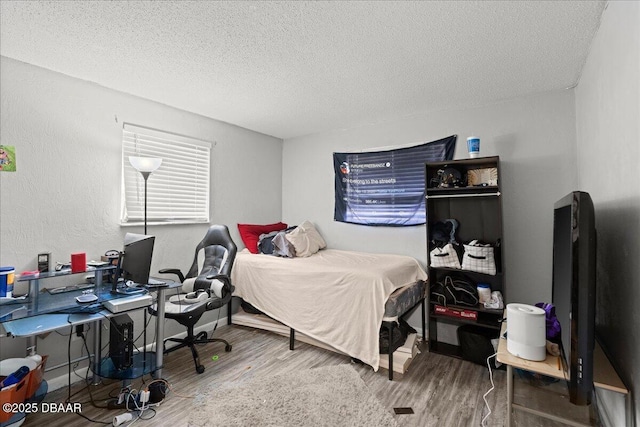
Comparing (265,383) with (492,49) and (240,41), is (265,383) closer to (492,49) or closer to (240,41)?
(240,41)

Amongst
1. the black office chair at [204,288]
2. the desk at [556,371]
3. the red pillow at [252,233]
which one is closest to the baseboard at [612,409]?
the desk at [556,371]

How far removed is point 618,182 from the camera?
152 cm

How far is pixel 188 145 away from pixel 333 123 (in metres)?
1.77

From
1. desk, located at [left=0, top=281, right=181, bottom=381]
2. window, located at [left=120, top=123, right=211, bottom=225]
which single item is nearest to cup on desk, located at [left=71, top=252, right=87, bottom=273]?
desk, located at [left=0, top=281, right=181, bottom=381]

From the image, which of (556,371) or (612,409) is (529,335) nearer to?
(556,371)

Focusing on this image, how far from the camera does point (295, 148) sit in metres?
4.42

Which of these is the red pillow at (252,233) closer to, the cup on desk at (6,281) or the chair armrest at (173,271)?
the chair armrest at (173,271)

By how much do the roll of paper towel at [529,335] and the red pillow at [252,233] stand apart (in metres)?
2.79

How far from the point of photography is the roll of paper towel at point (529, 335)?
4.72ft

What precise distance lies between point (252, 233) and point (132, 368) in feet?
6.11

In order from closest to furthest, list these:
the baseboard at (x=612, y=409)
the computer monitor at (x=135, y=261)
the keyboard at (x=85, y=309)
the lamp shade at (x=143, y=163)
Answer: the baseboard at (x=612, y=409) → the keyboard at (x=85, y=309) → the computer monitor at (x=135, y=261) → the lamp shade at (x=143, y=163)

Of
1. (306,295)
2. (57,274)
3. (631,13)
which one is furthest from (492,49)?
(57,274)

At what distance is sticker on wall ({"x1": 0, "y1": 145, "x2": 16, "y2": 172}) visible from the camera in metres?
2.10

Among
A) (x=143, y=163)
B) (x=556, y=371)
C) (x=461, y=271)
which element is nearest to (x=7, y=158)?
(x=143, y=163)
